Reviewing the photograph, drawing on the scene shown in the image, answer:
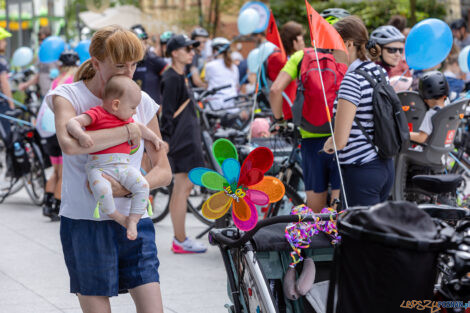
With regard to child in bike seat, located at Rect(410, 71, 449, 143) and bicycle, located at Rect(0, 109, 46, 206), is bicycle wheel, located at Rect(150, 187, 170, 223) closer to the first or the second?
bicycle, located at Rect(0, 109, 46, 206)

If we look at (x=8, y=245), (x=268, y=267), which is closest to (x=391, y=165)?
(x=268, y=267)

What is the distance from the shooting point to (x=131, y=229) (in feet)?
10.2

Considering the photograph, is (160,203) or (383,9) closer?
(160,203)

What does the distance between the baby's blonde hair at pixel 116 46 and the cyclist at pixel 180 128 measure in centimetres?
351

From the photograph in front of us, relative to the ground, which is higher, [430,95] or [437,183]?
[437,183]

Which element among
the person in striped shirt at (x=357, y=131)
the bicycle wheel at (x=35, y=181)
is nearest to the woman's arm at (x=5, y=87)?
the bicycle wheel at (x=35, y=181)

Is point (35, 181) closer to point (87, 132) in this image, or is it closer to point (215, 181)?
point (215, 181)

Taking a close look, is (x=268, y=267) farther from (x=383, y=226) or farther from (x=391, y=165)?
(x=391, y=165)

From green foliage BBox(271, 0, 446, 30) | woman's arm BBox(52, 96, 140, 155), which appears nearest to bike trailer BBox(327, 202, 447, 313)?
woman's arm BBox(52, 96, 140, 155)

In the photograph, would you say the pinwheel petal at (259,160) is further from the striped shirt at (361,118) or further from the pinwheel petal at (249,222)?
the striped shirt at (361,118)

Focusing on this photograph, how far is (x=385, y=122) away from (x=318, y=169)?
992mm

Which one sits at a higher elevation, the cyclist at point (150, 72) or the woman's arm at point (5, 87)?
the cyclist at point (150, 72)

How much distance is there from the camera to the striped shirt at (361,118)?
462 cm

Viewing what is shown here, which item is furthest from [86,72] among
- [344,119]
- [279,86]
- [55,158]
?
[55,158]
